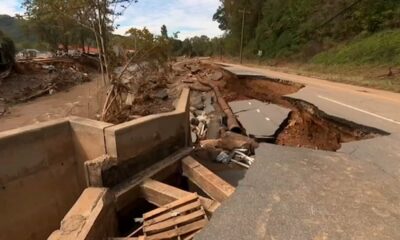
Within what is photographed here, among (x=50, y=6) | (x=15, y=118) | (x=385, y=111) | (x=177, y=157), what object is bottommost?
(x=15, y=118)

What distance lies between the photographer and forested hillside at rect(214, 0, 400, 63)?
22156mm

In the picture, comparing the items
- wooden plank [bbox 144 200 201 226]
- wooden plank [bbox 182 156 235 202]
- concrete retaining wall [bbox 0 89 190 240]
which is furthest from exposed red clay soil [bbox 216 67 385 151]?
concrete retaining wall [bbox 0 89 190 240]

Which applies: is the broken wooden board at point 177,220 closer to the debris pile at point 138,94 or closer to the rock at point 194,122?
the debris pile at point 138,94

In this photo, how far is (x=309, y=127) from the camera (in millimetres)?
8164

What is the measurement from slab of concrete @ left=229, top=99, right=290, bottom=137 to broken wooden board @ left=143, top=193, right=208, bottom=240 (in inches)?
186

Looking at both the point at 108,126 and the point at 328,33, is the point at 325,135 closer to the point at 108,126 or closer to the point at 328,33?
the point at 108,126

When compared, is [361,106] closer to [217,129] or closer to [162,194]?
[217,129]

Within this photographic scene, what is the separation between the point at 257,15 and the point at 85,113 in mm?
36952

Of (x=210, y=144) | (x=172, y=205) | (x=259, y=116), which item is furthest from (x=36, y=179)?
(x=259, y=116)

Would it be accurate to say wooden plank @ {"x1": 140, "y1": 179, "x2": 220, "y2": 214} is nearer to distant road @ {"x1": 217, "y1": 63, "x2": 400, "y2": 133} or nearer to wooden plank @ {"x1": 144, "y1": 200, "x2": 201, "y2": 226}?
wooden plank @ {"x1": 144, "y1": 200, "x2": 201, "y2": 226}

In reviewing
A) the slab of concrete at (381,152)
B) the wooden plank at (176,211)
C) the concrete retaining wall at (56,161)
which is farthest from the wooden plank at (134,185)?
the slab of concrete at (381,152)

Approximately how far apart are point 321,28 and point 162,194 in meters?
30.1

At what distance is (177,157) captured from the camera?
242 inches

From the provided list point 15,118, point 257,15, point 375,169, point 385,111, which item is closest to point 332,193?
point 375,169
